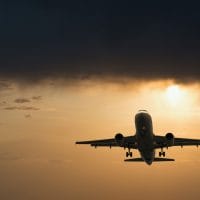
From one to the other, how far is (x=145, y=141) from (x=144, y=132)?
10.4ft

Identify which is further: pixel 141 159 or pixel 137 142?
pixel 141 159

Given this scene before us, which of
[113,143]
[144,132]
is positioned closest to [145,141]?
[144,132]

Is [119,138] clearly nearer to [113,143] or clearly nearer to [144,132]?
[113,143]

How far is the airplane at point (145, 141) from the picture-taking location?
100 m

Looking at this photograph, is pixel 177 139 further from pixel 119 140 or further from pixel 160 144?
pixel 119 140

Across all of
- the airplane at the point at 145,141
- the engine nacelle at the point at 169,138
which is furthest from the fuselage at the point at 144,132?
the engine nacelle at the point at 169,138

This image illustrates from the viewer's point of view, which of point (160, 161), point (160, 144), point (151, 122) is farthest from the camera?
point (160, 161)

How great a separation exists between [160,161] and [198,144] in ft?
26.9

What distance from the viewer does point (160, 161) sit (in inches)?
4604

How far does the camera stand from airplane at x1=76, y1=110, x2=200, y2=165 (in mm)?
100000

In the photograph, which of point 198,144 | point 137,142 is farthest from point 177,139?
point 137,142

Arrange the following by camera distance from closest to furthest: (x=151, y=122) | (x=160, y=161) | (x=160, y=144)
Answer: (x=151, y=122)
(x=160, y=144)
(x=160, y=161)

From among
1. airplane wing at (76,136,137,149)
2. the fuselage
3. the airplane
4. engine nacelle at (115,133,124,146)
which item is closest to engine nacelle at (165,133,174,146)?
the airplane

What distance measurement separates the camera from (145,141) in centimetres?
10275
